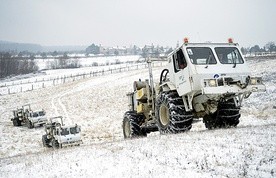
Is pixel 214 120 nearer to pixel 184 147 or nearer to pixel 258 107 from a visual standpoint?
pixel 184 147

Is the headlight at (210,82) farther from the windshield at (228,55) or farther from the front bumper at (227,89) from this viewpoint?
the windshield at (228,55)

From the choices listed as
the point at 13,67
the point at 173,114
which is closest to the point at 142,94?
the point at 173,114

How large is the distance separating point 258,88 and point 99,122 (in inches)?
952

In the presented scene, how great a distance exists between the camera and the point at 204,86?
11.4 meters

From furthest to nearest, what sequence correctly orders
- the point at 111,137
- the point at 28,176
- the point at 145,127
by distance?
the point at 111,137 < the point at 145,127 < the point at 28,176

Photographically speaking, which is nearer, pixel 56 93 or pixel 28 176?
pixel 28 176

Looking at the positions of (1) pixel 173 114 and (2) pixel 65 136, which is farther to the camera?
(2) pixel 65 136

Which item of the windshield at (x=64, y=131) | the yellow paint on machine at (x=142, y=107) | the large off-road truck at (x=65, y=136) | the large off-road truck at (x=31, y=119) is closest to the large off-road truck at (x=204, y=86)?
the yellow paint on machine at (x=142, y=107)

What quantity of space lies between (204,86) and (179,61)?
198cm

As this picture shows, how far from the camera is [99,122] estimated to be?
3428 centimetres

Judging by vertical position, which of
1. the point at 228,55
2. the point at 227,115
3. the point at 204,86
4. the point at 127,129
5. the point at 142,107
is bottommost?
the point at 127,129

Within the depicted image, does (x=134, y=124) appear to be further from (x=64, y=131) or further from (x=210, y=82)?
(x=64, y=131)

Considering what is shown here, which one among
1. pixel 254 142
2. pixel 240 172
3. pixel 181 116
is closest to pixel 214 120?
pixel 181 116

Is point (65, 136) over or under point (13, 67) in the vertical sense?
under
